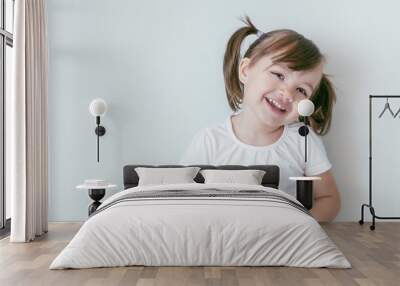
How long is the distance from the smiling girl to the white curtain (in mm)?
1709

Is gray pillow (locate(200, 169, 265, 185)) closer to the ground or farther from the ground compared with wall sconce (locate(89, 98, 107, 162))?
closer to the ground

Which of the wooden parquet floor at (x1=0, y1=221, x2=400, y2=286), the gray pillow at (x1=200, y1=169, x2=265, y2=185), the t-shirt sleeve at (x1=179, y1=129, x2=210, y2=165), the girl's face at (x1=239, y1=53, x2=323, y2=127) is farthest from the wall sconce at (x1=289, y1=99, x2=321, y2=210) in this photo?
the wooden parquet floor at (x1=0, y1=221, x2=400, y2=286)

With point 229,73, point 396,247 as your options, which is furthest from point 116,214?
point 229,73

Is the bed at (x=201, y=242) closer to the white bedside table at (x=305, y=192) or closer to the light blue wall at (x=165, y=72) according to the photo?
the white bedside table at (x=305, y=192)

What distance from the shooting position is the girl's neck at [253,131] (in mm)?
7012

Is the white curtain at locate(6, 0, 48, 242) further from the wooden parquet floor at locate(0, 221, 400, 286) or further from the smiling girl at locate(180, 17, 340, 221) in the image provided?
the smiling girl at locate(180, 17, 340, 221)

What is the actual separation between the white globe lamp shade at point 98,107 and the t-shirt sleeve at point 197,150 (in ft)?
3.45

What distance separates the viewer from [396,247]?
5379 millimetres

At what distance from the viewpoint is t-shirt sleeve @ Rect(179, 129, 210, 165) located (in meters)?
7.03

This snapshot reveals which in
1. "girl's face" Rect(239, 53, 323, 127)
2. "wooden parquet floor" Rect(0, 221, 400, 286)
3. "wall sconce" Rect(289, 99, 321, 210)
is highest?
"girl's face" Rect(239, 53, 323, 127)

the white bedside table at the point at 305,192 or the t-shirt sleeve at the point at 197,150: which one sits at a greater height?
the t-shirt sleeve at the point at 197,150

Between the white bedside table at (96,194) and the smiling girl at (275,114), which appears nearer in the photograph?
the white bedside table at (96,194)

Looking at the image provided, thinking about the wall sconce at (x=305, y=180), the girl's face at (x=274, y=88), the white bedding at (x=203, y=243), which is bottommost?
the white bedding at (x=203, y=243)

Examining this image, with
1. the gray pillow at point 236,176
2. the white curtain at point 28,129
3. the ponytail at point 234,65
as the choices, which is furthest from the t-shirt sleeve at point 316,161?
the white curtain at point 28,129
